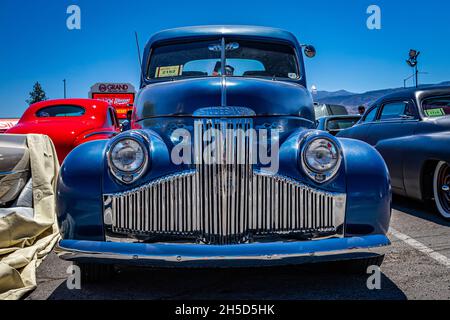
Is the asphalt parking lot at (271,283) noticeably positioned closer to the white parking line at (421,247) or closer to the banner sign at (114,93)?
the white parking line at (421,247)

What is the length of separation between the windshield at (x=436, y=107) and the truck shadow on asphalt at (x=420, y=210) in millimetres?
1054

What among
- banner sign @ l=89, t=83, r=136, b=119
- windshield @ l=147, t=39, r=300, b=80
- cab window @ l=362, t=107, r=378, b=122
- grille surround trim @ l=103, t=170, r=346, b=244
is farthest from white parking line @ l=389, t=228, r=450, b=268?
banner sign @ l=89, t=83, r=136, b=119

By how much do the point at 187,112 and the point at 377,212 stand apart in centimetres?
136

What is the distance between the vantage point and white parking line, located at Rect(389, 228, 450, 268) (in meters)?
3.21

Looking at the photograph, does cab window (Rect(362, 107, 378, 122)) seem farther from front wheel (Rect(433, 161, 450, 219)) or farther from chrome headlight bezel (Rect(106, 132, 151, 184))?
chrome headlight bezel (Rect(106, 132, 151, 184))

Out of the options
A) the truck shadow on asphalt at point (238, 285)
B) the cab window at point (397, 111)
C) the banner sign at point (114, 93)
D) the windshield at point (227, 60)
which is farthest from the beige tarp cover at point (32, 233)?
the banner sign at point (114, 93)

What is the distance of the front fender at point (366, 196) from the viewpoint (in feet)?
8.30

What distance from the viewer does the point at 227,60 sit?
3.93 metres

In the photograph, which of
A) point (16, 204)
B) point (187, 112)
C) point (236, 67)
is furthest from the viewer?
point (236, 67)

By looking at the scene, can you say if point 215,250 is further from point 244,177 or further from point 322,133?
point 322,133

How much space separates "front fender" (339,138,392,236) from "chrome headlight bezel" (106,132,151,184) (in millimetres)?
1157

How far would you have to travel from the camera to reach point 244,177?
2.49 metres
